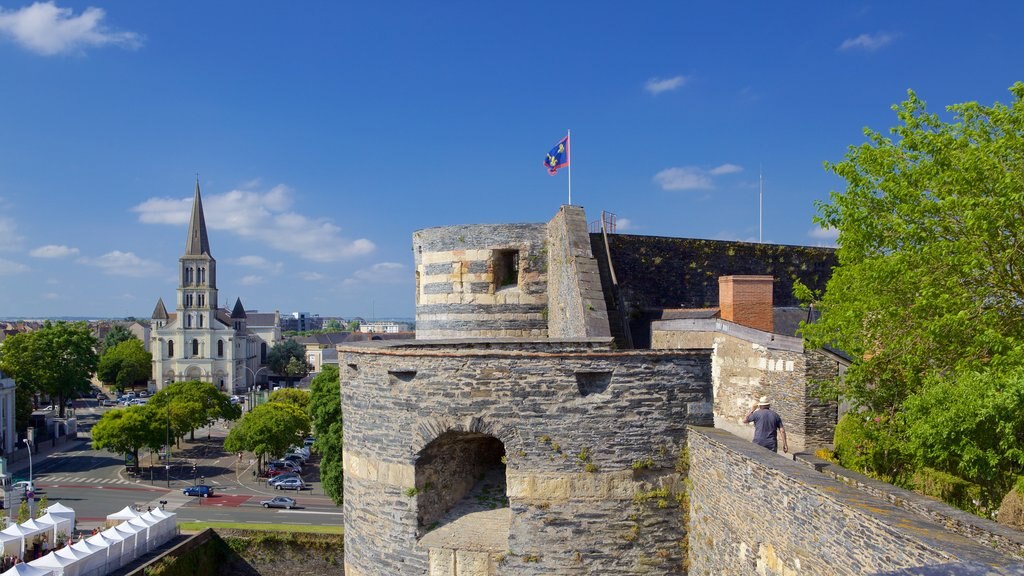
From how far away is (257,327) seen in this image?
501 ft

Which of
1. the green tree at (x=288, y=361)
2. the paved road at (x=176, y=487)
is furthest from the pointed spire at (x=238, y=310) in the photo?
the paved road at (x=176, y=487)

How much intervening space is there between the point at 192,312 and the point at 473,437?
3938 inches

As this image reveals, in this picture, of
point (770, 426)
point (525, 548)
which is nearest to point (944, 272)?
point (770, 426)

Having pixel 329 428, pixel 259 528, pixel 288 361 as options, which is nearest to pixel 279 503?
pixel 259 528

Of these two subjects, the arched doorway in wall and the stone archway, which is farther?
the arched doorway in wall

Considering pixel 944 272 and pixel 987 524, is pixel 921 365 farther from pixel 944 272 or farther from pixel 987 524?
pixel 987 524

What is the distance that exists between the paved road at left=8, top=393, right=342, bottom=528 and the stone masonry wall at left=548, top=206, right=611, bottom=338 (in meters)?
22.1

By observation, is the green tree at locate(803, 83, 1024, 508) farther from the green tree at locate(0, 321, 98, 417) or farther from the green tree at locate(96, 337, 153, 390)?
the green tree at locate(96, 337, 153, 390)

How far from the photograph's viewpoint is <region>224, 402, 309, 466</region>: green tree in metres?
46.2

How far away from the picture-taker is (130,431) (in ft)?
156

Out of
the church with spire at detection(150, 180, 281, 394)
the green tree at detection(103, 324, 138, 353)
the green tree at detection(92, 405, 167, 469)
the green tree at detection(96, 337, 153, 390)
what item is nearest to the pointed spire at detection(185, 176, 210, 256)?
the church with spire at detection(150, 180, 281, 394)

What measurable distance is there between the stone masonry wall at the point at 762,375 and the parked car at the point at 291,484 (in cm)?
3409

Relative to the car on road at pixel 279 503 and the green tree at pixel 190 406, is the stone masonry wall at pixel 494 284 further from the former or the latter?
the green tree at pixel 190 406

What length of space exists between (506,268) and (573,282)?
3.15 meters
